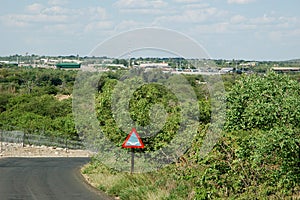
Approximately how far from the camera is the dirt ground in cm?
4428

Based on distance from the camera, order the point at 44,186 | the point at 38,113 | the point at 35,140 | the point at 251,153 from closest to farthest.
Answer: the point at 251,153 < the point at 44,186 < the point at 35,140 < the point at 38,113

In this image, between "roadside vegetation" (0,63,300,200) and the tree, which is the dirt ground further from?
the tree

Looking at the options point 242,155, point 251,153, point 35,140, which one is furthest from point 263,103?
point 35,140

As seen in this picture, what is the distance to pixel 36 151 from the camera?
155 feet

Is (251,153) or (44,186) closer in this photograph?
(251,153)

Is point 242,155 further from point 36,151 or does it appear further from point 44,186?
point 36,151

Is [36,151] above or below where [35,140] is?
below

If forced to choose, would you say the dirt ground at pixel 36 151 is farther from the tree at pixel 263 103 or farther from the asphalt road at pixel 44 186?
the tree at pixel 263 103

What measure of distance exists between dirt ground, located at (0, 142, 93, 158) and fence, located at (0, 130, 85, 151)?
3.14ft

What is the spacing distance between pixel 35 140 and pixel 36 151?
4.57m

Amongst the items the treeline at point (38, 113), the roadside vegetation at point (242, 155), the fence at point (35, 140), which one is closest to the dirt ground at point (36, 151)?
the fence at point (35, 140)

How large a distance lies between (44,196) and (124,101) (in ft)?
18.4

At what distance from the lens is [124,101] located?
22.0 metres

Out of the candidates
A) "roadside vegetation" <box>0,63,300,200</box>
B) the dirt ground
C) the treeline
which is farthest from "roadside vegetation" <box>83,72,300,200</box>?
the treeline
